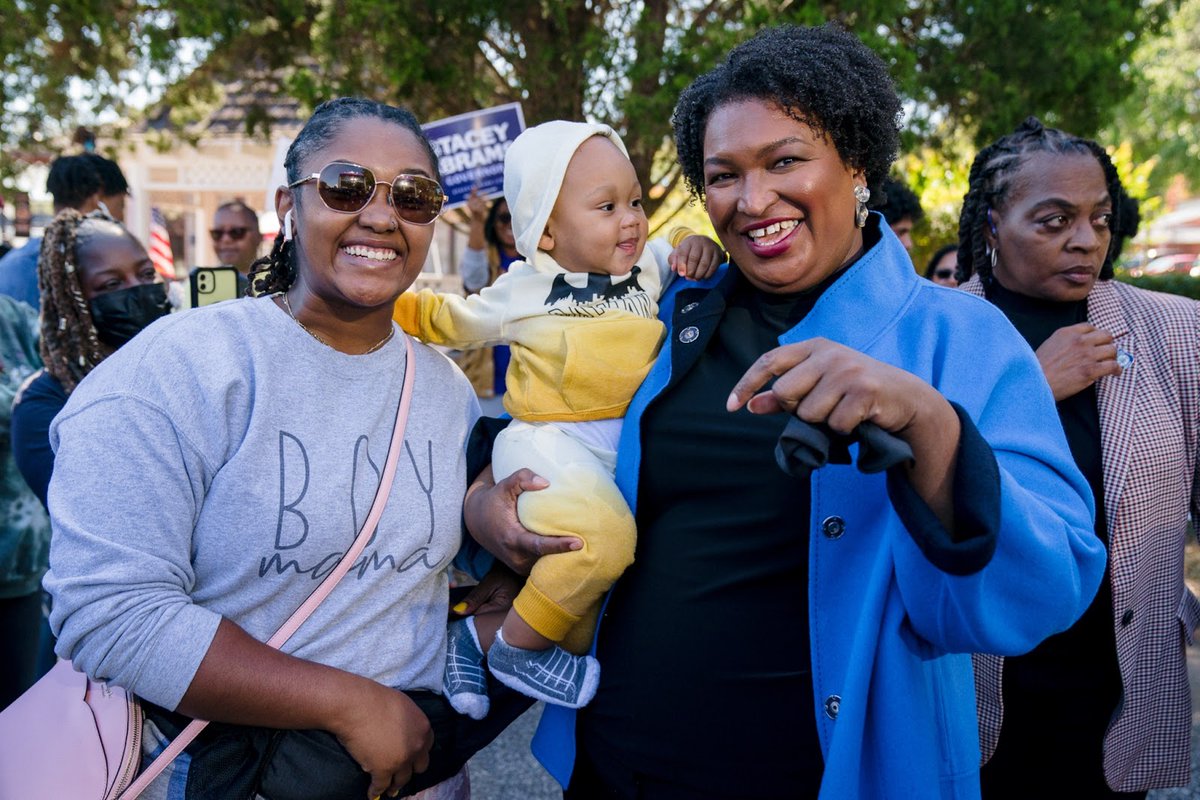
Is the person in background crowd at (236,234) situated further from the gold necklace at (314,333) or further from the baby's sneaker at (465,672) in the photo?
the baby's sneaker at (465,672)

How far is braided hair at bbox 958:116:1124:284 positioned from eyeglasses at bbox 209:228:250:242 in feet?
15.5

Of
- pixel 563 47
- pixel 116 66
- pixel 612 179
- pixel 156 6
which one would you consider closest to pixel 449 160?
pixel 563 47

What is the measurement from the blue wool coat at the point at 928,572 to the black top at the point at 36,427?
2.20 m

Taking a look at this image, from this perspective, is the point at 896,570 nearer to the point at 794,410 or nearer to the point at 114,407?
the point at 794,410

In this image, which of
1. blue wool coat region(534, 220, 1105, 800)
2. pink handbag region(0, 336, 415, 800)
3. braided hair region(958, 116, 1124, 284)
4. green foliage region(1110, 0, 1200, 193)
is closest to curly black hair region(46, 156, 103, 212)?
pink handbag region(0, 336, 415, 800)

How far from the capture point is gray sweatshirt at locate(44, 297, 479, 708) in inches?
64.2

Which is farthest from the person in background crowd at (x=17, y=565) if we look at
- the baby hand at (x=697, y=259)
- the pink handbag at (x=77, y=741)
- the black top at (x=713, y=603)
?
the baby hand at (x=697, y=259)

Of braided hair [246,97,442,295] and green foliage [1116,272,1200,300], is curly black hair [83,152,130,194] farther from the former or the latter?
green foliage [1116,272,1200,300]

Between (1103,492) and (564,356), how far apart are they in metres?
1.45

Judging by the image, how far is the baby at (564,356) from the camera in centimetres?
209

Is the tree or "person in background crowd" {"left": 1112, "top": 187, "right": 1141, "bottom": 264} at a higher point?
the tree

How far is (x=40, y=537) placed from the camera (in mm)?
3457

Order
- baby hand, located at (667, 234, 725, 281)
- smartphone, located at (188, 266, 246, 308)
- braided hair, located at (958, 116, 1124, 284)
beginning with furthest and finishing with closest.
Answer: smartphone, located at (188, 266, 246, 308), braided hair, located at (958, 116, 1124, 284), baby hand, located at (667, 234, 725, 281)

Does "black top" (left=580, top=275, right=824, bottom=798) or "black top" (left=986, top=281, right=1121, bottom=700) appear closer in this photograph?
"black top" (left=580, top=275, right=824, bottom=798)
